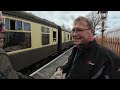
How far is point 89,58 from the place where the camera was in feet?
3.71

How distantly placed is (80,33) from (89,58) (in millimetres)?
142

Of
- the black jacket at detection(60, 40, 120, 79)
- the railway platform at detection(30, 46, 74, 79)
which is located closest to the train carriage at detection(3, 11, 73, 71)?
the railway platform at detection(30, 46, 74, 79)

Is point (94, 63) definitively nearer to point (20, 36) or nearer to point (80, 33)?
point (80, 33)

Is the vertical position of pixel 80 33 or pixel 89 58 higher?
pixel 80 33

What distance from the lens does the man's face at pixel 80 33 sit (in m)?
1.17

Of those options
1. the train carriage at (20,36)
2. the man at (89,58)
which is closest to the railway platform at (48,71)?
the man at (89,58)

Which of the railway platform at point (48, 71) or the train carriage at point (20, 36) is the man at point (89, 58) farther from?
the train carriage at point (20, 36)

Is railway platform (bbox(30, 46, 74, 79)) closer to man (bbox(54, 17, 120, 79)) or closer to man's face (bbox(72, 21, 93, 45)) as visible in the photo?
man (bbox(54, 17, 120, 79))

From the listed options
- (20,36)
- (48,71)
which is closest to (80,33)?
(48,71)

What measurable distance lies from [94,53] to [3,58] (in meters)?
0.45

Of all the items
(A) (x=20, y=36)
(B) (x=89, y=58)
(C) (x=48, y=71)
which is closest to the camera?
(B) (x=89, y=58)
